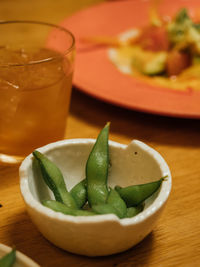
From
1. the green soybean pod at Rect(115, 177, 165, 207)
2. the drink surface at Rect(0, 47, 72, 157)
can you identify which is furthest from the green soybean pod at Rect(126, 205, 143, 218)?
the drink surface at Rect(0, 47, 72, 157)

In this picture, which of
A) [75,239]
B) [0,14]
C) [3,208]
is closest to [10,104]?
[3,208]

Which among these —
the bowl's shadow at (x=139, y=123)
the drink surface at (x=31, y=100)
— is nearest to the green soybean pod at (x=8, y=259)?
the drink surface at (x=31, y=100)

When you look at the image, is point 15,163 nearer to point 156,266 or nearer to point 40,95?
point 40,95

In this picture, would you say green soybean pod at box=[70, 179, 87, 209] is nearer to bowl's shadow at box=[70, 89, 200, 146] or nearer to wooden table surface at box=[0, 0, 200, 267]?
wooden table surface at box=[0, 0, 200, 267]

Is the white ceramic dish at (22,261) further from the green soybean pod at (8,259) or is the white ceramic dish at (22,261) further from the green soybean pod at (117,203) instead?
the green soybean pod at (117,203)

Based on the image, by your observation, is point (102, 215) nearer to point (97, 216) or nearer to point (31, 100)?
point (97, 216)
